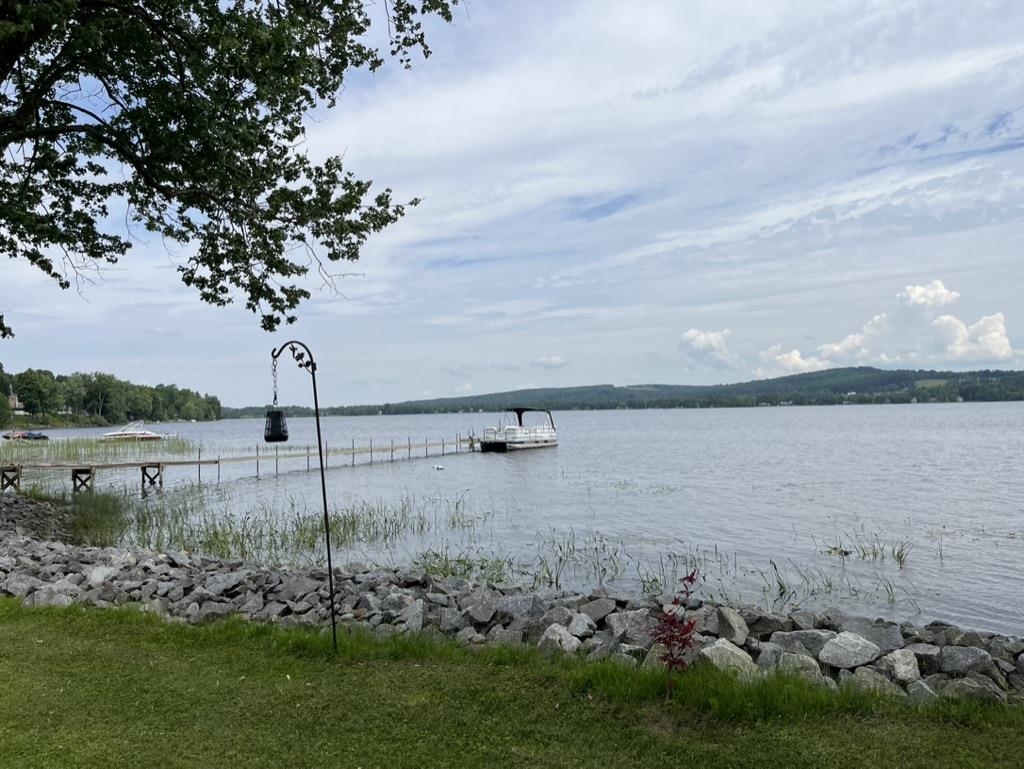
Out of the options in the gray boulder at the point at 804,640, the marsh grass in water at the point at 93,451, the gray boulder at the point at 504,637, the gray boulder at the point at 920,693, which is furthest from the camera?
the marsh grass in water at the point at 93,451

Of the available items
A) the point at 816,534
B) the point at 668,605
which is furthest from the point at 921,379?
the point at 668,605

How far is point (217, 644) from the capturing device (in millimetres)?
7012

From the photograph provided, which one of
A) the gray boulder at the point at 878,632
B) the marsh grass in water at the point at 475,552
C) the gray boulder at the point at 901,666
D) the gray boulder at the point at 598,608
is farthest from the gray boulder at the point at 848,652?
the marsh grass in water at the point at 475,552

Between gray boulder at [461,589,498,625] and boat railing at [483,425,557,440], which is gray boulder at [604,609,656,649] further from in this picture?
boat railing at [483,425,557,440]

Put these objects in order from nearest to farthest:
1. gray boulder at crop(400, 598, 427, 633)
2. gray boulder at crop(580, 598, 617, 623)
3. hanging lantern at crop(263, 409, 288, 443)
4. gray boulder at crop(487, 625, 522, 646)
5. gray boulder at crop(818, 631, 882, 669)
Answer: gray boulder at crop(818, 631, 882, 669), gray boulder at crop(487, 625, 522, 646), hanging lantern at crop(263, 409, 288, 443), gray boulder at crop(400, 598, 427, 633), gray boulder at crop(580, 598, 617, 623)

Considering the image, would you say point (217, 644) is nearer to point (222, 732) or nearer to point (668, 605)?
point (222, 732)

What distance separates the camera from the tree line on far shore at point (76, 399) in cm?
12412

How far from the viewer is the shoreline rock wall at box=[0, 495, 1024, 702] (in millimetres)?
6172

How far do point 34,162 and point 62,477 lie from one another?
102ft

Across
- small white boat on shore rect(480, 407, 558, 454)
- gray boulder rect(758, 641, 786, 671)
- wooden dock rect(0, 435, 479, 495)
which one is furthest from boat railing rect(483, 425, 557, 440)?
gray boulder rect(758, 641, 786, 671)

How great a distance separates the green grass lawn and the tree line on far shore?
12766cm

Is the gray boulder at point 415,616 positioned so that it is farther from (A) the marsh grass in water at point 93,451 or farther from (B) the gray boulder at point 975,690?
(A) the marsh grass in water at point 93,451

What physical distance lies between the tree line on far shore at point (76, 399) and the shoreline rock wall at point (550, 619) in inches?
4848

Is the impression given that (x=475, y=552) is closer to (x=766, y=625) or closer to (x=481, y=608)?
(x=481, y=608)
